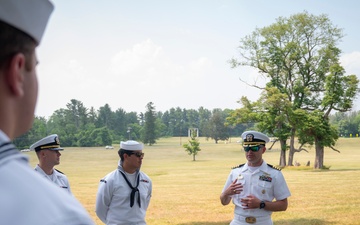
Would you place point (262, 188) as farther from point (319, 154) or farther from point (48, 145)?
point (319, 154)

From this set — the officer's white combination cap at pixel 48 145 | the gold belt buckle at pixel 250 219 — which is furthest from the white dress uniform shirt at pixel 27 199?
the officer's white combination cap at pixel 48 145

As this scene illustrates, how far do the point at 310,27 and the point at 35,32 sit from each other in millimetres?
41554

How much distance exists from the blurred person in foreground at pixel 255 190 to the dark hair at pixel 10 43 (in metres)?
5.23

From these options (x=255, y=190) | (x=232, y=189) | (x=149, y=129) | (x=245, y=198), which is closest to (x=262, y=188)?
(x=255, y=190)

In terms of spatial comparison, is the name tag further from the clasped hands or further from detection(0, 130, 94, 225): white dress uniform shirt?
Result: detection(0, 130, 94, 225): white dress uniform shirt

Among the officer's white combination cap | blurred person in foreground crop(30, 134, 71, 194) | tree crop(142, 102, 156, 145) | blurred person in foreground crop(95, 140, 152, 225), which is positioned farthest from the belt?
tree crop(142, 102, 156, 145)

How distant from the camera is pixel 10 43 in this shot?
836mm

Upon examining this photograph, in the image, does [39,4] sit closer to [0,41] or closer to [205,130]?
[0,41]

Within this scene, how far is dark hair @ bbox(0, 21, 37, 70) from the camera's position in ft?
2.73

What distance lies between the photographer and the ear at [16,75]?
0.83 meters

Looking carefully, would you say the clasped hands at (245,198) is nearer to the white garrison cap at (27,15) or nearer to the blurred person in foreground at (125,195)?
the blurred person in foreground at (125,195)

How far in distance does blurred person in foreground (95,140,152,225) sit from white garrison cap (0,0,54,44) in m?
5.17

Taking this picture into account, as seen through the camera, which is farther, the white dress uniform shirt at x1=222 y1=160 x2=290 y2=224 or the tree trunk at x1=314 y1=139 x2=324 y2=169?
the tree trunk at x1=314 y1=139 x2=324 y2=169

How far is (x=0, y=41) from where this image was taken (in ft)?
2.73
